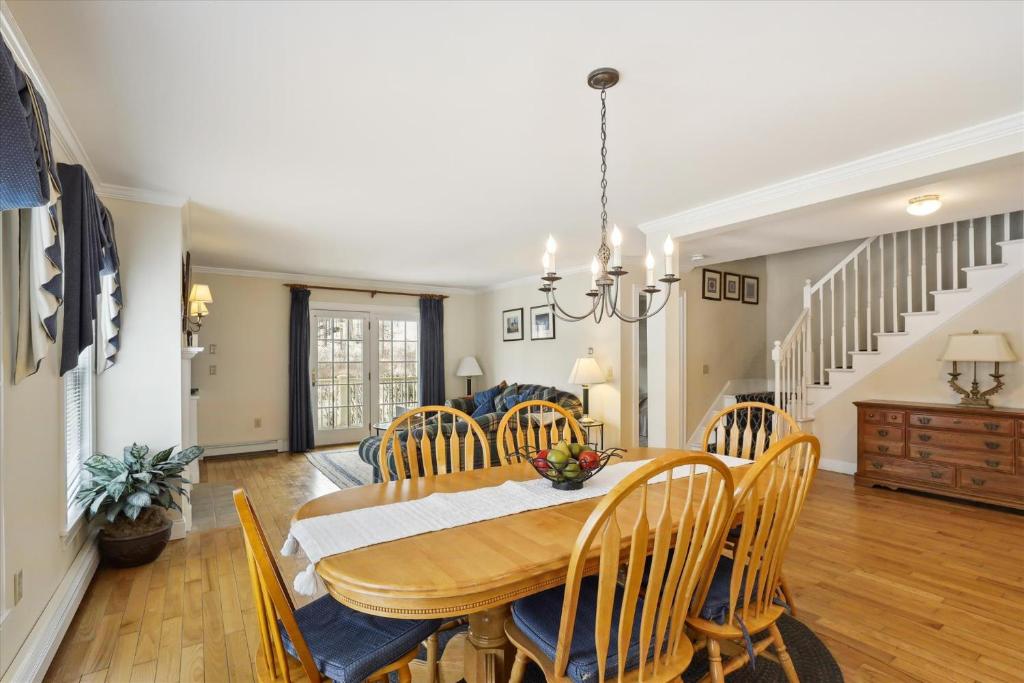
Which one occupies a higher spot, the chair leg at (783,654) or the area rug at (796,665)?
the chair leg at (783,654)

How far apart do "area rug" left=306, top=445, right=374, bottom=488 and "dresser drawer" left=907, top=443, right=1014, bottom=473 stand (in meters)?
4.66

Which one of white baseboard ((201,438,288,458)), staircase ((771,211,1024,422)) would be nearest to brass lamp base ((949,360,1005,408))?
staircase ((771,211,1024,422))

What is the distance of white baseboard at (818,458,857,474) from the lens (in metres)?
5.15

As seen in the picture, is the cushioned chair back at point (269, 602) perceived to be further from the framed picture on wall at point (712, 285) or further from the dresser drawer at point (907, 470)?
the framed picture on wall at point (712, 285)

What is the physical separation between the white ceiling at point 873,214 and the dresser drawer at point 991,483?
205 centimetres

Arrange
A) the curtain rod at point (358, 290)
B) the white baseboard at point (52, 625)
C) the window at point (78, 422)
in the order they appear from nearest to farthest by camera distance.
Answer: the white baseboard at point (52, 625), the window at point (78, 422), the curtain rod at point (358, 290)

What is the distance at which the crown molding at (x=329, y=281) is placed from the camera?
A: 6.43 m

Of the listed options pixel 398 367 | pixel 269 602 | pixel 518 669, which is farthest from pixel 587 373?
pixel 269 602

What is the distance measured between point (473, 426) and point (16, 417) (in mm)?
1801

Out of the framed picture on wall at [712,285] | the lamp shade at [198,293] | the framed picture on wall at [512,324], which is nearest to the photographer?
the lamp shade at [198,293]

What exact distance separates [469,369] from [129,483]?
5.23 meters

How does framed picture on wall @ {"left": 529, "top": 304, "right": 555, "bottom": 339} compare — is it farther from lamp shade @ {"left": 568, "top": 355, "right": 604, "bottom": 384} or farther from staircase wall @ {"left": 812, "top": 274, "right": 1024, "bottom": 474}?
staircase wall @ {"left": 812, "top": 274, "right": 1024, "bottom": 474}

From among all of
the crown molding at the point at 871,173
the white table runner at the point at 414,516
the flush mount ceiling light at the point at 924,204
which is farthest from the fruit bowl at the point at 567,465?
the flush mount ceiling light at the point at 924,204

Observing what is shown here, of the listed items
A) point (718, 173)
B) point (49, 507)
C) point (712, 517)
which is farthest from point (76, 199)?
point (718, 173)
